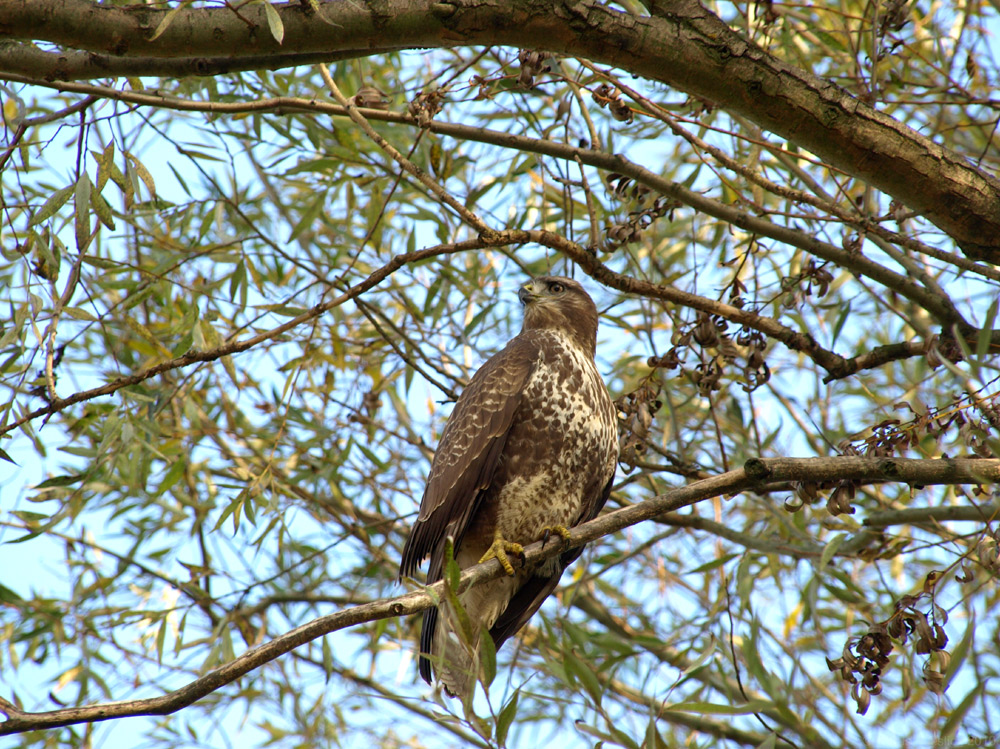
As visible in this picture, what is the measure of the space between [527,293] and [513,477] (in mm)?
1385

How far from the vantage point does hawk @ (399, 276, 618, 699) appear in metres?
4.57

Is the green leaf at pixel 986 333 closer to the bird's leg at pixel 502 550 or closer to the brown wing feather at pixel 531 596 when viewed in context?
the bird's leg at pixel 502 550

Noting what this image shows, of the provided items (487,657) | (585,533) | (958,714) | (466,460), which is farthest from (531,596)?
(958,714)

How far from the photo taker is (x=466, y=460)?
4.60 m

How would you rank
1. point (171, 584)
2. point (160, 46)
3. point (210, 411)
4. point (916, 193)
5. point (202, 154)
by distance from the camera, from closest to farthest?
point (160, 46) < point (916, 193) < point (202, 154) < point (171, 584) < point (210, 411)

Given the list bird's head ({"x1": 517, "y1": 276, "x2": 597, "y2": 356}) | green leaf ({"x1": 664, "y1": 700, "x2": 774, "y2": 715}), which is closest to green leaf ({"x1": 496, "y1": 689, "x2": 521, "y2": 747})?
Answer: green leaf ({"x1": 664, "y1": 700, "x2": 774, "y2": 715})

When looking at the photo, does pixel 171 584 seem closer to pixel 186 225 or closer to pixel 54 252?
pixel 186 225

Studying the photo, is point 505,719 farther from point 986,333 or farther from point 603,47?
point 603,47

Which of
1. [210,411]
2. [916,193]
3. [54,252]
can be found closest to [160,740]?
[210,411]

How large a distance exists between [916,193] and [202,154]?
3527 millimetres

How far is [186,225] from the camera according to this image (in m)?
5.43

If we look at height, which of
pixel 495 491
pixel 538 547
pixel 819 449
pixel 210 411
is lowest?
pixel 538 547

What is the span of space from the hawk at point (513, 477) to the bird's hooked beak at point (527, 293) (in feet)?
2.02

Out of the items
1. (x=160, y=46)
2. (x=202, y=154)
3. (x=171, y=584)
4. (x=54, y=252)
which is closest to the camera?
(x=160, y=46)
